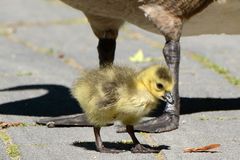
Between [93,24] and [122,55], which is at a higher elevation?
[93,24]

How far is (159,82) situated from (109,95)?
0.34m

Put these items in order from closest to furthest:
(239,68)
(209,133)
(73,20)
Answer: (209,133)
(239,68)
(73,20)

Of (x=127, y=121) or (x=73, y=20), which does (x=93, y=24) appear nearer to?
(x=127, y=121)

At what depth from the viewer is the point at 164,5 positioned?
613 cm

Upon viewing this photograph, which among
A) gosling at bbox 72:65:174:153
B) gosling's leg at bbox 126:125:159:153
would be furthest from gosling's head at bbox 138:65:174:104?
gosling's leg at bbox 126:125:159:153

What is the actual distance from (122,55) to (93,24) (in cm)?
224

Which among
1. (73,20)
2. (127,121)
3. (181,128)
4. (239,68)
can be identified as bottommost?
(73,20)

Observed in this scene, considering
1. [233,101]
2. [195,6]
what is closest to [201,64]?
[233,101]

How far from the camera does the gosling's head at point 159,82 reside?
16.3ft

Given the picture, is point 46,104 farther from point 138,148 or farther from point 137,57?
point 137,57

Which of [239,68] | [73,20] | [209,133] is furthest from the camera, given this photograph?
[73,20]

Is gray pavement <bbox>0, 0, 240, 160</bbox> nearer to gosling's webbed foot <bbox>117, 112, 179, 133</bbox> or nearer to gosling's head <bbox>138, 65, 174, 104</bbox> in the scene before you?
gosling's webbed foot <bbox>117, 112, 179, 133</bbox>

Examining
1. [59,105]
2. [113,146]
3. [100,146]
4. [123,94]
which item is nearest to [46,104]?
Answer: [59,105]

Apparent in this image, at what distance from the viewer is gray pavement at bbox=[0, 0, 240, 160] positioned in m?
5.43
